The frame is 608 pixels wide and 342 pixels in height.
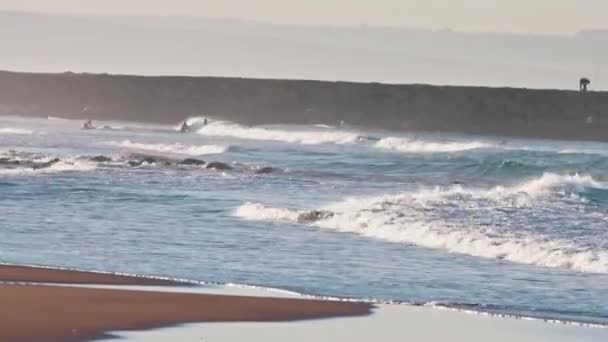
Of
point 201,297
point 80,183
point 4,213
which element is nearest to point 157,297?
point 201,297

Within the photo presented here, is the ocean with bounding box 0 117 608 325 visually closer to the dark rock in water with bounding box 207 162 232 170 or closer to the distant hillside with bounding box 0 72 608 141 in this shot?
the dark rock in water with bounding box 207 162 232 170

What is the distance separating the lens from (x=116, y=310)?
46.4 feet

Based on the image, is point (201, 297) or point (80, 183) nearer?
point (201, 297)

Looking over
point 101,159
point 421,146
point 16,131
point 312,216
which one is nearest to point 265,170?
point 101,159

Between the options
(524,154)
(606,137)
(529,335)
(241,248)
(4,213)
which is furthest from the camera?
(606,137)

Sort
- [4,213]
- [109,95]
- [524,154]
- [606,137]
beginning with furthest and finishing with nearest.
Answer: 1. [109,95]
2. [606,137]
3. [524,154]
4. [4,213]

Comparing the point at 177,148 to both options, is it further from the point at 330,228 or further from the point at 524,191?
the point at 330,228

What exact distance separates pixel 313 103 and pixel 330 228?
195 feet

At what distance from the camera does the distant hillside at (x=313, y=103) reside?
7338 cm

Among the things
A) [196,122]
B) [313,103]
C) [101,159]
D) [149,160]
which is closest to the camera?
[101,159]

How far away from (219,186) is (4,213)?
27.2 ft

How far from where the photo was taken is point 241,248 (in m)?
19.6

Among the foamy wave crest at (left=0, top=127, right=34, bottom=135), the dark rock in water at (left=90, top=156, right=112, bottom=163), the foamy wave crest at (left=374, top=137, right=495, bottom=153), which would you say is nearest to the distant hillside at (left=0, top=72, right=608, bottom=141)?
the foamy wave crest at (left=374, top=137, right=495, bottom=153)

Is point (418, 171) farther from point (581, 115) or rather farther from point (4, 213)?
point (581, 115)
